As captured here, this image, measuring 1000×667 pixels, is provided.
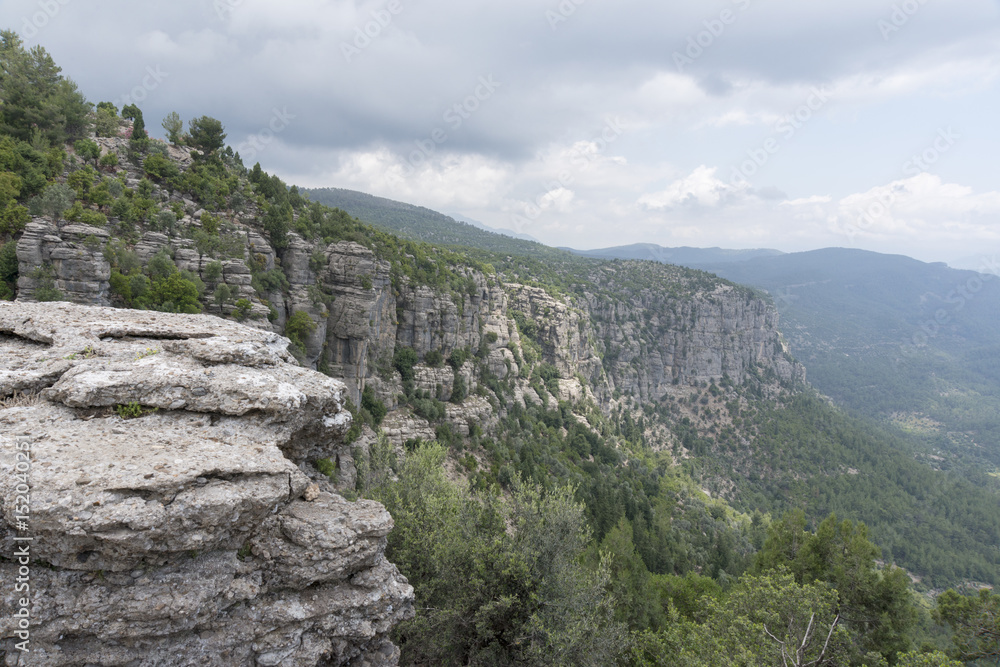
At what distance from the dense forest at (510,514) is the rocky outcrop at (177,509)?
5.51 m

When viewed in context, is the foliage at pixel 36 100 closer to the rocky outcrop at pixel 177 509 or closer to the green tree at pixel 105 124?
the green tree at pixel 105 124

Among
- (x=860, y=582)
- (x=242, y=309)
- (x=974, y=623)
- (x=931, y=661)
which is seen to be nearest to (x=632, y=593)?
(x=860, y=582)

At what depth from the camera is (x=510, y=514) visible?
1755cm

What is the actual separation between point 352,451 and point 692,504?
59.5 m

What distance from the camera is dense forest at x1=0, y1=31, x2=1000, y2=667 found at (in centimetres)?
1448

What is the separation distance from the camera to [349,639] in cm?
957

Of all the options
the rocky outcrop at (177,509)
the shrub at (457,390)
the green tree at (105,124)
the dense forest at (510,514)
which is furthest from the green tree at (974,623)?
the green tree at (105,124)

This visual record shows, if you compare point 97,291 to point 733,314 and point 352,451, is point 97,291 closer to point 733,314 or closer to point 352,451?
point 352,451

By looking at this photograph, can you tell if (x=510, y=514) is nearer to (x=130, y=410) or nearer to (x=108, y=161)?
(x=130, y=410)

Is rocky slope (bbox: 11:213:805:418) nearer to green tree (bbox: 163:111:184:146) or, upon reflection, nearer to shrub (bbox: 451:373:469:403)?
shrub (bbox: 451:373:469:403)

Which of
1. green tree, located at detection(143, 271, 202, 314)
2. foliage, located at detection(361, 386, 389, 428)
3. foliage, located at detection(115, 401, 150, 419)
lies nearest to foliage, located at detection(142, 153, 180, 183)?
green tree, located at detection(143, 271, 202, 314)

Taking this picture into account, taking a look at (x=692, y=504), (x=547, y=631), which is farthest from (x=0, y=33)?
(x=692, y=504)

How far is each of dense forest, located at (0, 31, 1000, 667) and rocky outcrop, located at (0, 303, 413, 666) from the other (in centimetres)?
551

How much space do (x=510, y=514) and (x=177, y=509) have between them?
1284cm
